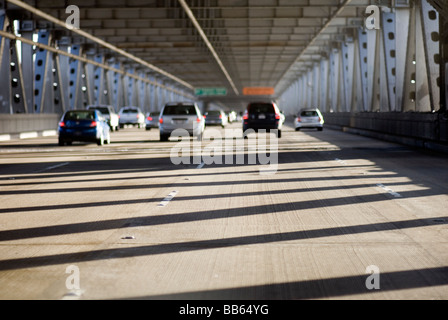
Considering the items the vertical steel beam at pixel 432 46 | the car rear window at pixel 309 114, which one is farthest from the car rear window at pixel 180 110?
the car rear window at pixel 309 114

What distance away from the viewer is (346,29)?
5241 cm

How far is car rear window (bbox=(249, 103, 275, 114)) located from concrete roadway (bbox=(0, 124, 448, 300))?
2075 cm

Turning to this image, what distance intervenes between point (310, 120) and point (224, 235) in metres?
39.6

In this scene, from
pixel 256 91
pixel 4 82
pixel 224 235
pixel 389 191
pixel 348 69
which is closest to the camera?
pixel 224 235

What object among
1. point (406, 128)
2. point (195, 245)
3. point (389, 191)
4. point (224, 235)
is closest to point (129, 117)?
point (406, 128)

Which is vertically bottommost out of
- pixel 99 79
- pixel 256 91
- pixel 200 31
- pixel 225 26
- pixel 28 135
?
pixel 28 135

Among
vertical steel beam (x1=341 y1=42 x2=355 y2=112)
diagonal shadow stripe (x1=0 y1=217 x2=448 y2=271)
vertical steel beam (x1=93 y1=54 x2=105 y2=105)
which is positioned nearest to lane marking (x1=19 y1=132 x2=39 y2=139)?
vertical steel beam (x1=341 y1=42 x2=355 y2=112)

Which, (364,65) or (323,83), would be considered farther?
(323,83)

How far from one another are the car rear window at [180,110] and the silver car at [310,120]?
14.7 meters

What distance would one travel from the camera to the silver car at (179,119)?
32719 millimetres

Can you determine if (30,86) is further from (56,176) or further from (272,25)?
(56,176)

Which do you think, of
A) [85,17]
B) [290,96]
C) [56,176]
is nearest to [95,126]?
[56,176]

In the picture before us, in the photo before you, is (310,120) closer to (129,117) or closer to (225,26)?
(225,26)

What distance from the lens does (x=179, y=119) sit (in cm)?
3297
